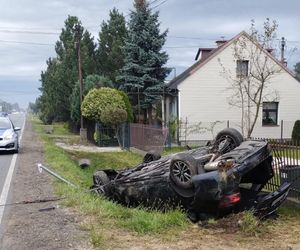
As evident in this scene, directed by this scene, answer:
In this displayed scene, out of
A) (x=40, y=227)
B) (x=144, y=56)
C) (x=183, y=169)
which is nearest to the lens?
(x=40, y=227)

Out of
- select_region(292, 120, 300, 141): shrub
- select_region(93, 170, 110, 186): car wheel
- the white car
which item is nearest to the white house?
select_region(292, 120, 300, 141): shrub

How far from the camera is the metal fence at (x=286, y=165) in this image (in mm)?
8844

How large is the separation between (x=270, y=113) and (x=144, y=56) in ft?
30.6

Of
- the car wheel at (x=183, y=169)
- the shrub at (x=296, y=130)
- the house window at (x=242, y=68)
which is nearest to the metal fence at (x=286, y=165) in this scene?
the car wheel at (x=183, y=169)

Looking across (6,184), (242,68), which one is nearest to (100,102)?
(242,68)

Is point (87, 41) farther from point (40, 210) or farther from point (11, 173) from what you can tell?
point (40, 210)

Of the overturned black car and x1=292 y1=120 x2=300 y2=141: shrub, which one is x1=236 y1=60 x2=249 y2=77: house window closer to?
x1=292 y1=120 x2=300 y2=141: shrub

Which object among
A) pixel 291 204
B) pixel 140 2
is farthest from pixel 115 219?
pixel 140 2

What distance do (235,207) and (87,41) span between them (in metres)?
38.0

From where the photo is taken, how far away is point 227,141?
8.80 metres

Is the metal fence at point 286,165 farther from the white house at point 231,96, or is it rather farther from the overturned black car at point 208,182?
the white house at point 231,96

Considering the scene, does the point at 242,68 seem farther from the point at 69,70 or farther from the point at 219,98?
the point at 69,70

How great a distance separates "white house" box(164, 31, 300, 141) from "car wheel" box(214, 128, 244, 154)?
20.1 metres

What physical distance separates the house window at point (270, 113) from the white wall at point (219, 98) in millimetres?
304
